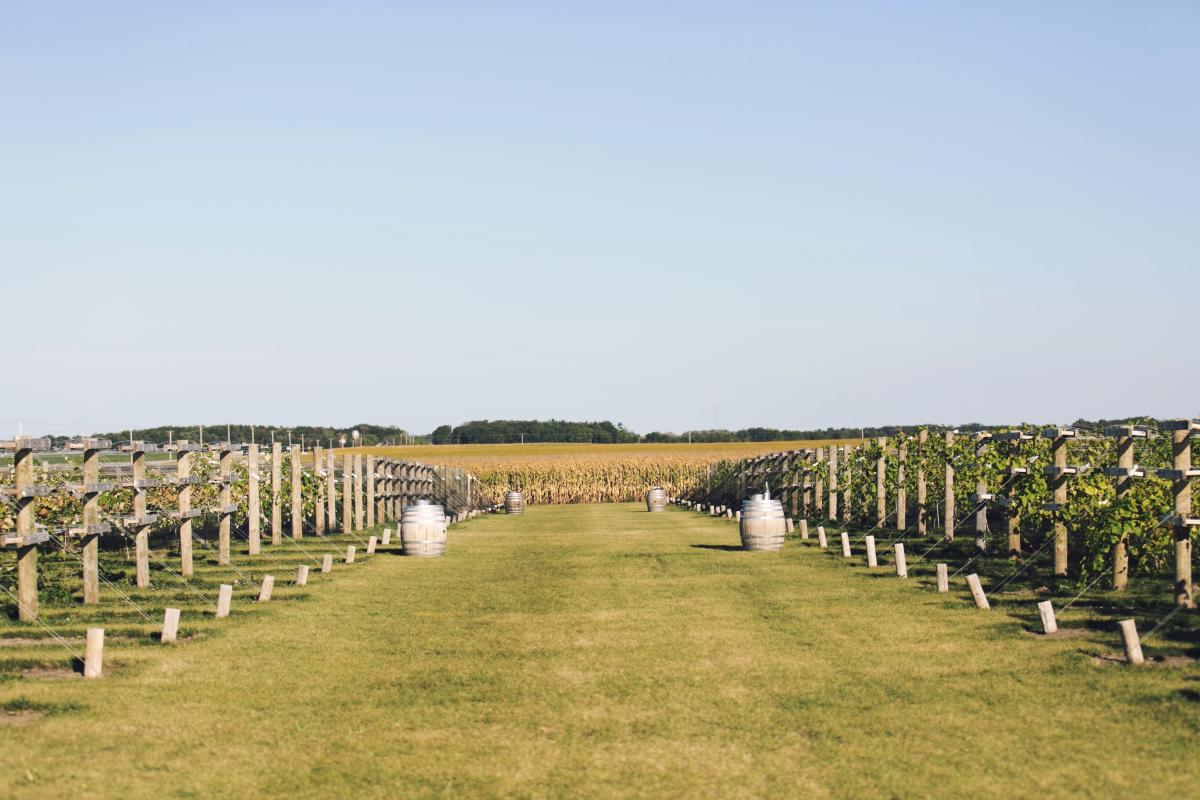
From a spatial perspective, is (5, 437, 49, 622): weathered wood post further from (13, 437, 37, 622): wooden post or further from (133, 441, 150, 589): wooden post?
(133, 441, 150, 589): wooden post

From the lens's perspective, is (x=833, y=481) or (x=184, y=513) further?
(x=833, y=481)

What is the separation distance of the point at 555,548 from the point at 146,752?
2014 centimetres

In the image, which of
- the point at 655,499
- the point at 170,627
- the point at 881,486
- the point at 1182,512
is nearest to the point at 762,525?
the point at 881,486

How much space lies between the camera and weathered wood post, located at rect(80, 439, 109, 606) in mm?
19109

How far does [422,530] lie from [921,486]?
11766mm

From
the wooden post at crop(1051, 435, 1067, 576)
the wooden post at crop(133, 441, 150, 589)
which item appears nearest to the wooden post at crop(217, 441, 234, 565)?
the wooden post at crop(133, 441, 150, 589)

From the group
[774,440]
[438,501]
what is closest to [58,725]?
[438,501]

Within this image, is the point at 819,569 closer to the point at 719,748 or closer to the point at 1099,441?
the point at 1099,441

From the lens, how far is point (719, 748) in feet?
32.9

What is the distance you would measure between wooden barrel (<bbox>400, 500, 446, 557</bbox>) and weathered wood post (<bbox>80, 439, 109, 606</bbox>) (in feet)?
29.2

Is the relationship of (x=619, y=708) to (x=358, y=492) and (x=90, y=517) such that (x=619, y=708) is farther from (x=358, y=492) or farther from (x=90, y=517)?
(x=358, y=492)

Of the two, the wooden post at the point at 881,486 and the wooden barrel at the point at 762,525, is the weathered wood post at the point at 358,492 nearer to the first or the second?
the wooden barrel at the point at 762,525

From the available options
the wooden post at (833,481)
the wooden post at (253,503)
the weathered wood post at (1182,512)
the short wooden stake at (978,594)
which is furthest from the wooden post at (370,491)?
the weathered wood post at (1182,512)

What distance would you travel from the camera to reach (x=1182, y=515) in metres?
16.8
